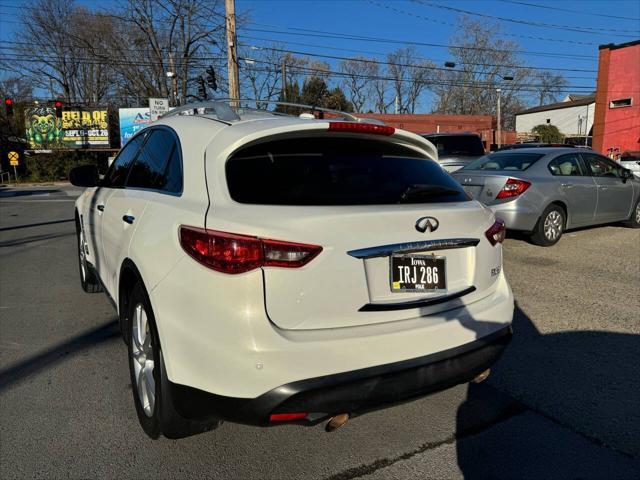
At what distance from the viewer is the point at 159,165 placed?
3045mm

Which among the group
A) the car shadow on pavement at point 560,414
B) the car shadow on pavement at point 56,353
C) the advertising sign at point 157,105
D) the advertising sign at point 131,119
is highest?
the advertising sign at point 131,119

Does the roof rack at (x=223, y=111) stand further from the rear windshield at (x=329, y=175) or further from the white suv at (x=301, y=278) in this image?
the rear windshield at (x=329, y=175)

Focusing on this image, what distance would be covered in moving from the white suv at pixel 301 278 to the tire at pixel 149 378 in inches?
0.5

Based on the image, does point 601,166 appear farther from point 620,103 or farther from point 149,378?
point 620,103

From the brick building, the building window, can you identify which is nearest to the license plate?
the brick building

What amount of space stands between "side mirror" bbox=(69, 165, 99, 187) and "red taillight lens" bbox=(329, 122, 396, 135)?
8.98ft

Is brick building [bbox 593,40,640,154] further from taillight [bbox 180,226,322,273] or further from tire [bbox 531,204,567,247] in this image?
taillight [bbox 180,226,322,273]

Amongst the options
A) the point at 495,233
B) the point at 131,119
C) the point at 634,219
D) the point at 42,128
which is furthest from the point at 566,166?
the point at 42,128

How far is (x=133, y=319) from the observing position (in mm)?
2791

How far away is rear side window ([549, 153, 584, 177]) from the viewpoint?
7730 mm

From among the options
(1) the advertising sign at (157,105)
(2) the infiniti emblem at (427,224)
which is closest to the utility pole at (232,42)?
(1) the advertising sign at (157,105)

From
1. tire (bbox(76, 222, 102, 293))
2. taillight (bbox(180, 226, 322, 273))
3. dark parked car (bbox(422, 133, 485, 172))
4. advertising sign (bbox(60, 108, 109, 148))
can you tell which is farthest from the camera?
advertising sign (bbox(60, 108, 109, 148))

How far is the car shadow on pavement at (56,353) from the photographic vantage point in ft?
11.4

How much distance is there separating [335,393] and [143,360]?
3.95 ft
